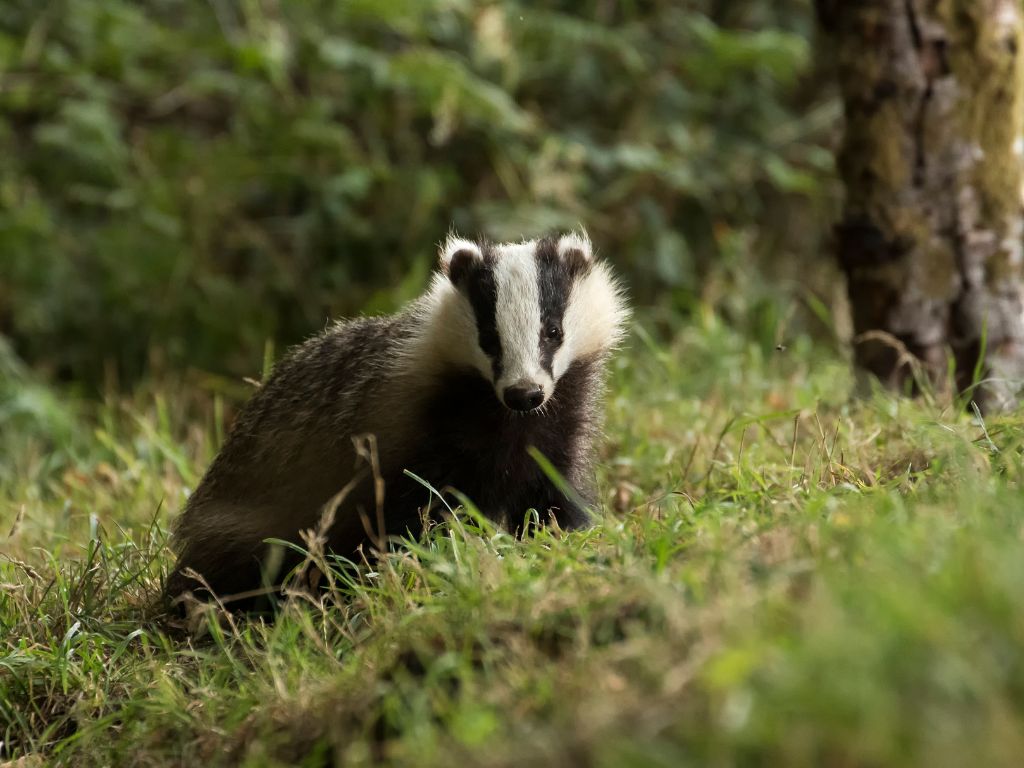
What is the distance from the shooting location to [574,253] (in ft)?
13.4

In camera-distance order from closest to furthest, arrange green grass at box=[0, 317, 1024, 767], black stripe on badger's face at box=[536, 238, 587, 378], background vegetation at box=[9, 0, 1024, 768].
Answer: green grass at box=[0, 317, 1024, 767] → background vegetation at box=[9, 0, 1024, 768] → black stripe on badger's face at box=[536, 238, 587, 378]

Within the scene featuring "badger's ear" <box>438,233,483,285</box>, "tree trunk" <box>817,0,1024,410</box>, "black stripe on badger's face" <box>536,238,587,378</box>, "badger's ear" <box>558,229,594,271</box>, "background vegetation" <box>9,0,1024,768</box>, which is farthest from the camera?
"tree trunk" <box>817,0,1024,410</box>

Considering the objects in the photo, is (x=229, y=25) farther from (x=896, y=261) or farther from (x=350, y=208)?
(x=896, y=261)

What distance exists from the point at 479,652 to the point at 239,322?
→ 5.12m

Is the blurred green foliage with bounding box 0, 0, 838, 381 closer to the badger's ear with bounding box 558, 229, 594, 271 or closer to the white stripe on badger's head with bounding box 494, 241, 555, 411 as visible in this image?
the badger's ear with bounding box 558, 229, 594, 271

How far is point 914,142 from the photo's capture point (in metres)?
4.43

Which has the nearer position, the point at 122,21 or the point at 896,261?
the point at 896,261

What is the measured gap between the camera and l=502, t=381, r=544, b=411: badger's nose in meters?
3.58

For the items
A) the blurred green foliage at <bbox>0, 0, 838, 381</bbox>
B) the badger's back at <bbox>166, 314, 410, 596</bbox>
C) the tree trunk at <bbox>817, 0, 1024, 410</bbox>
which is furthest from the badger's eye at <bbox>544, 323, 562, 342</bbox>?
the blurred green foliage at <bbox>0, 0, 838, 381</bbox>

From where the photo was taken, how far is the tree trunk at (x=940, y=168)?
14.3ft

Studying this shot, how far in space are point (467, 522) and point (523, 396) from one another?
401mm

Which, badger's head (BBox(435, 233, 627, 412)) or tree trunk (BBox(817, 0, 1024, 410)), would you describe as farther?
tree trunk (BBox(817, 0, 1024, 410))

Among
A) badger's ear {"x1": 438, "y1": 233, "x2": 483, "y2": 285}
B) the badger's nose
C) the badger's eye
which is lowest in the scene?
the badger's nose

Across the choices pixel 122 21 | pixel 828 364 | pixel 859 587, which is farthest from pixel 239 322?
pixel 859 587
